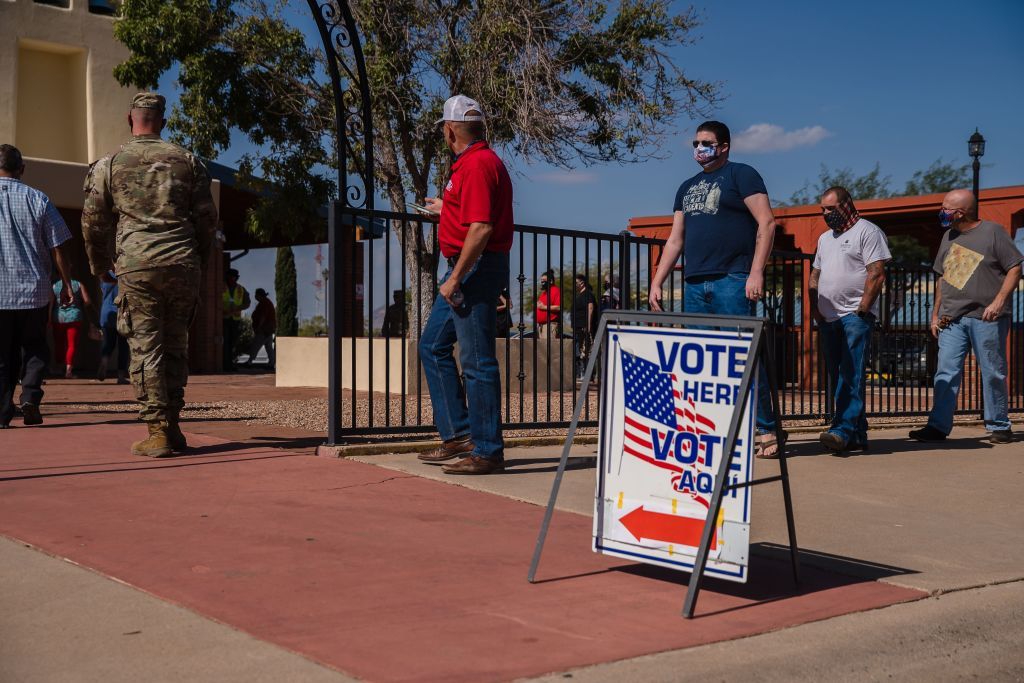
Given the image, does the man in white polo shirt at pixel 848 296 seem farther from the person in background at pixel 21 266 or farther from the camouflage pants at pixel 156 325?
the person in background at pixel 21 266

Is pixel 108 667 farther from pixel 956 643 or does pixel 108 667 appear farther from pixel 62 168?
pixel 62 168

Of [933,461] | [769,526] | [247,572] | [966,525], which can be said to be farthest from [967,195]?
[247,572]

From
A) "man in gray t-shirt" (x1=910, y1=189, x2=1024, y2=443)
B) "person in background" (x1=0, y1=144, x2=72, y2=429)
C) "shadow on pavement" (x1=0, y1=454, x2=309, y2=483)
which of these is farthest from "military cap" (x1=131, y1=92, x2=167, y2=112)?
"man in gray t-shirt" (x1=910, y1=189, x2=1024, y2=443)

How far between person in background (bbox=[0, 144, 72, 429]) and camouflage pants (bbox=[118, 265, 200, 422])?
1826 millimetres

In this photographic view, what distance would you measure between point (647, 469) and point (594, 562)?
1.79 ft

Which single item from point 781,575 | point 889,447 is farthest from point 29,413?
point 889,447

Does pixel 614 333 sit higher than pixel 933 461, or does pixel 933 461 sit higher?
pixel 614 333

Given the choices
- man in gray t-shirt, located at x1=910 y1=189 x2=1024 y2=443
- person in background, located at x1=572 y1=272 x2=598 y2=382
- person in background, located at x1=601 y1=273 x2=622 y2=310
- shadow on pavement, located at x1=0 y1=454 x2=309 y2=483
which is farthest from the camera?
person in background, located at x1=601 y1=273 x2=622 y2=310

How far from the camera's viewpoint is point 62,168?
18.3 metres

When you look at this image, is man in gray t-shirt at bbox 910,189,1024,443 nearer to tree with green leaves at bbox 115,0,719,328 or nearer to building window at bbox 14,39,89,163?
tree with green leaves at bbox 115,0,719,328

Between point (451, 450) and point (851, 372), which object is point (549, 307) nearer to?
point (851, 372)

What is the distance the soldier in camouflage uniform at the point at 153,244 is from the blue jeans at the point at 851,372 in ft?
14.3

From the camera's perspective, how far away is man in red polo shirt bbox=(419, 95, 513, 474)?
592 cm

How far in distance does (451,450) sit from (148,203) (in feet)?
7.44
